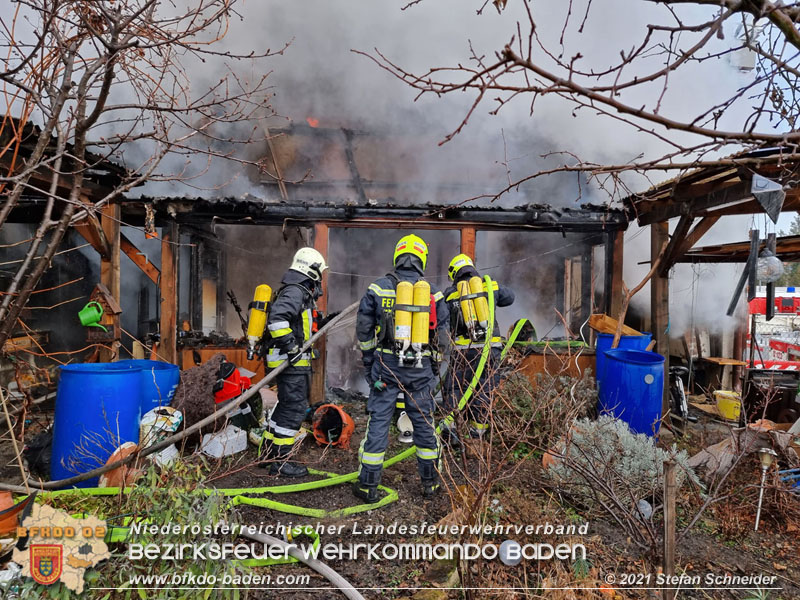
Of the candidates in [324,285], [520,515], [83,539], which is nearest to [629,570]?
[520,515]

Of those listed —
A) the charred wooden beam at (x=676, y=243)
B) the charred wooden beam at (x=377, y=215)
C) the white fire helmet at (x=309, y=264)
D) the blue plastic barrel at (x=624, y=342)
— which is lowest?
the blue plastic barrel at (x=624, y=342)

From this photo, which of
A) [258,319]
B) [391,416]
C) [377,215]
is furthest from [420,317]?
[377,215]

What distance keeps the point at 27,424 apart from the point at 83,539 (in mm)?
4536

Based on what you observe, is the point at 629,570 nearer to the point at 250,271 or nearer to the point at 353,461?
the point at 353,461

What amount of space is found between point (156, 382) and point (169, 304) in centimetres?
291

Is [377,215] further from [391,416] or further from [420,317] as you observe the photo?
[391,416]

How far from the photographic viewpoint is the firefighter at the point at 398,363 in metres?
3.94

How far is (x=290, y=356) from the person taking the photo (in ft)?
15.0

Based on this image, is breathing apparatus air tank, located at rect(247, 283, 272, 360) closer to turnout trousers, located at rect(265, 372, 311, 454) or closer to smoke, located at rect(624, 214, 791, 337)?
turnout trousers, located at rect(265, 372, 311, 454)

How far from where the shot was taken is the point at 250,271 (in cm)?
975

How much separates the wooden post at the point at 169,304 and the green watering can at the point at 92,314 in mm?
1630

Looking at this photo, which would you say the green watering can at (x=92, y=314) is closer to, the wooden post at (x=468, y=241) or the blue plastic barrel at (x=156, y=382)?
the blue plastic barrel at (x=156, y=382)

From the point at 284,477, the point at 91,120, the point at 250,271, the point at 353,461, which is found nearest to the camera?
the point at 91,120

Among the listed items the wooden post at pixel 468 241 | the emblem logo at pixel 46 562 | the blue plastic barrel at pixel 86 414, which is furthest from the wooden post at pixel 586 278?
the emblem logo at pixel 46 562
